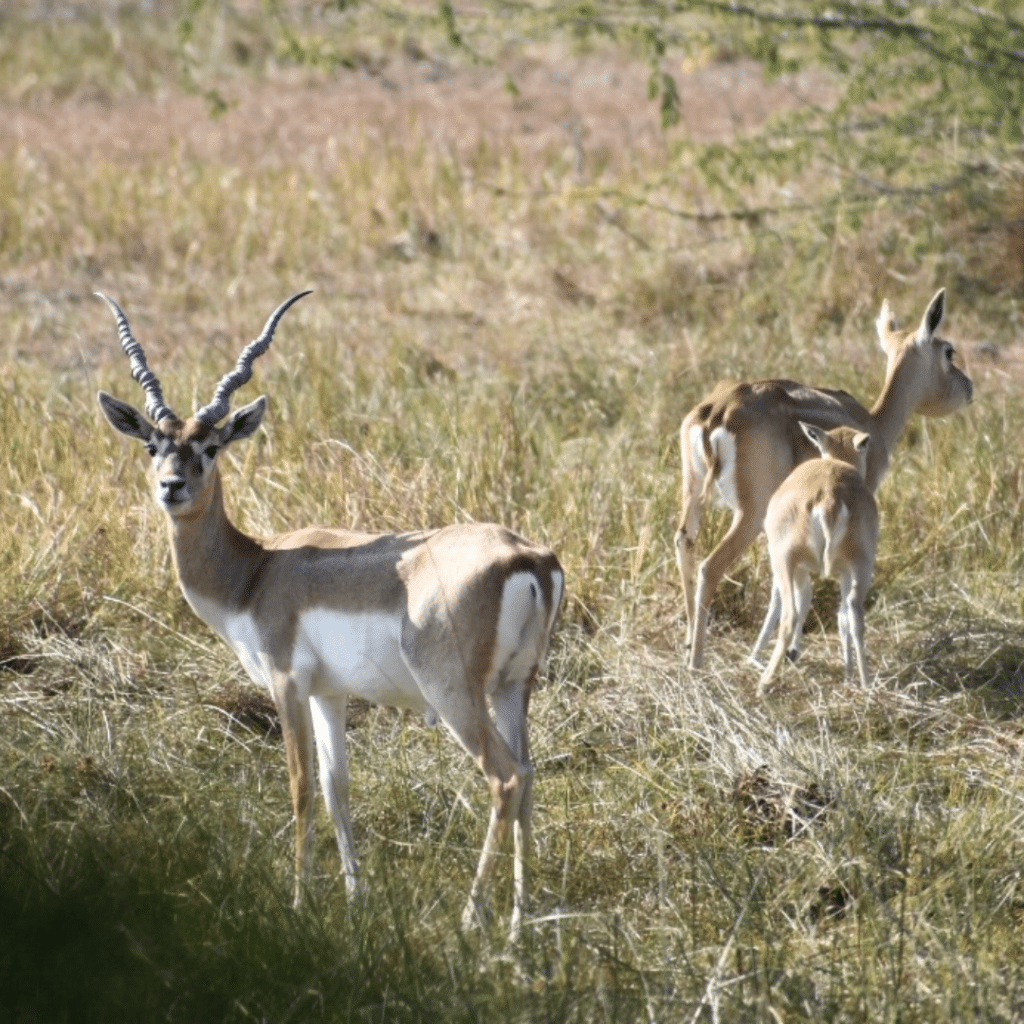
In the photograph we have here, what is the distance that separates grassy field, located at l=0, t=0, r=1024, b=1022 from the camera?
3.97 m

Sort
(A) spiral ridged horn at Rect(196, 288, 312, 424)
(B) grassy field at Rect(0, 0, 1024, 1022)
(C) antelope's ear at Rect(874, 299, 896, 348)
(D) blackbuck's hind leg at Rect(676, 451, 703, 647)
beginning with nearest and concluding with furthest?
(B) grassy field at Rect(0, 0, 1024, 1022), (A) spiral ridged horn at Rect(196, 288, 312, 424), (D) blackbuck's hind leg at Rect(676, 451, 703, 647), (C) antelope's ear at Rect(874, 299, 896, 348)

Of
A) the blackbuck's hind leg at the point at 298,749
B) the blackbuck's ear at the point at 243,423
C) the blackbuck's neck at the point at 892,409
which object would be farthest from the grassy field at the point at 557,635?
the blackbuck's ear at the point at 243,423

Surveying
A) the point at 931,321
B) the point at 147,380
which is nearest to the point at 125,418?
the point at 147,380

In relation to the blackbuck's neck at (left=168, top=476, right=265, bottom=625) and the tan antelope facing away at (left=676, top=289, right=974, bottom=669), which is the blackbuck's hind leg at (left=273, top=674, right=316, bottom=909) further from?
the tan antelope facing away at (left=676, top=289, right=974, bottom=669)

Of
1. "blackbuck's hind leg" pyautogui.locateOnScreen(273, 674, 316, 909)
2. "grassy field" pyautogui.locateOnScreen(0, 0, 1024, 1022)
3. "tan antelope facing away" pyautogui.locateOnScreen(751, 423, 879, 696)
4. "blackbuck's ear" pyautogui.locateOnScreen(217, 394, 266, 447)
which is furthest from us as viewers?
"tan antelope facing away" pyautogui.locateOnScreen(751, 423, 879, 696)

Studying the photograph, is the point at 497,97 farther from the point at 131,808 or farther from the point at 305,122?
the point at 131,808

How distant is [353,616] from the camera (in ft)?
15.2

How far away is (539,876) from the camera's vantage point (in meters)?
4.62

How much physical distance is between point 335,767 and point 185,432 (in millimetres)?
1035

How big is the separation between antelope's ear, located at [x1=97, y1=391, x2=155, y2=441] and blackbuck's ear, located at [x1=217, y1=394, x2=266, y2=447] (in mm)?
217

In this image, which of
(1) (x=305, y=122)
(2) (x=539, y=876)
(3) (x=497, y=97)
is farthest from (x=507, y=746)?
(3) (x=497, y=97)

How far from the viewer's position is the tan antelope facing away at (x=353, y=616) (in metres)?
4.40

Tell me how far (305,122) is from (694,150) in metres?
8.83

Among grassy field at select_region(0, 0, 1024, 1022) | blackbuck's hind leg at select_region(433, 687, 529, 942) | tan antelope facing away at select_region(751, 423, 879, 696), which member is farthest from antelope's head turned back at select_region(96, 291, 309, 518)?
tan antelope facing away at select_region(751, 423, 879, 696)
